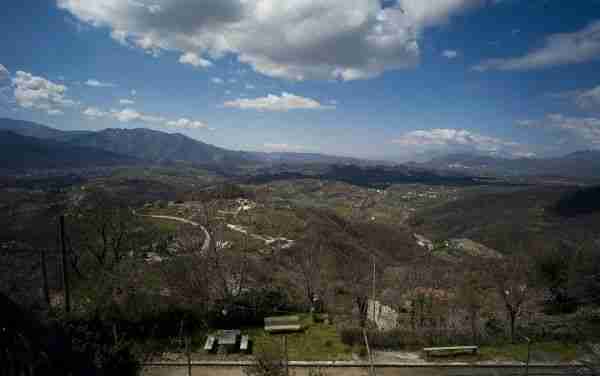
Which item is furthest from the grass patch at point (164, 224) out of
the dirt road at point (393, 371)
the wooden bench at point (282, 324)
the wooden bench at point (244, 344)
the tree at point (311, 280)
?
the dirt road at point (393, 371)

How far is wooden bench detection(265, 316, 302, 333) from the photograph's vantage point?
16141mm

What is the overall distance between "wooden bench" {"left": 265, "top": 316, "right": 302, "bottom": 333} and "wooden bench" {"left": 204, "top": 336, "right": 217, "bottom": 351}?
273 centimetres

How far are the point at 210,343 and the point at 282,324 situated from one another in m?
3.75

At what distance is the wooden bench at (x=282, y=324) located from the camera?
635 inches

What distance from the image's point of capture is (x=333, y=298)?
84.9 ft

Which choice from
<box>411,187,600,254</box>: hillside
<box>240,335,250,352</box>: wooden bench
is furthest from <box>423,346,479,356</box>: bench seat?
<box>411,187,600,254</box>: hillside

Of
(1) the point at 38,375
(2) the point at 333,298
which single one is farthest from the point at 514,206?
(1) the point at 38,375

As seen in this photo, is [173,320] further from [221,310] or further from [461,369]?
[461,369]

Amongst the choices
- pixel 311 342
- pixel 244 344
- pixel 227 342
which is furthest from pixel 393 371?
pixel 227 342

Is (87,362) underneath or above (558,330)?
above

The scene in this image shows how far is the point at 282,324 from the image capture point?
1655 centimetres

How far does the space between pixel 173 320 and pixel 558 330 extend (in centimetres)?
1901

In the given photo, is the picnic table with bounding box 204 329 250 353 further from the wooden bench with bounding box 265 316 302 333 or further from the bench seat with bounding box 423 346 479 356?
the bench seat with bounding box 423 346 479 356

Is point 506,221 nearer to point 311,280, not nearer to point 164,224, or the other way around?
point 164,224
